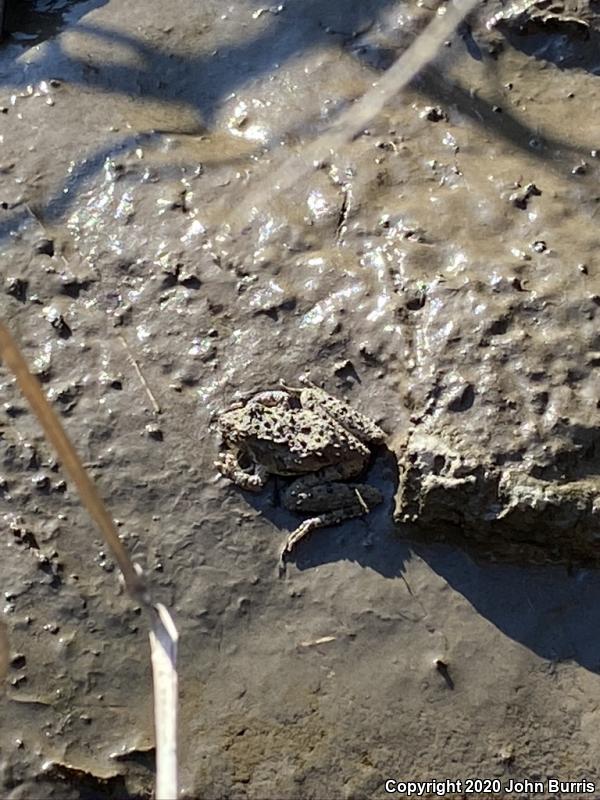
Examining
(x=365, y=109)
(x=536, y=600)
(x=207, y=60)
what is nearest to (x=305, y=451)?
(x=536, y=600)

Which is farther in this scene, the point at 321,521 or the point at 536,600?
the point at 321,521

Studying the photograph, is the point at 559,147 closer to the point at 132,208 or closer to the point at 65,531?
the point at 132,208

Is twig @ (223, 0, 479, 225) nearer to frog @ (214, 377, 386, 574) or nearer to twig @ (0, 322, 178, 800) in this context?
frog @ (214, 377, 386, 574)

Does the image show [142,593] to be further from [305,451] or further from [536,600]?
[536,600]

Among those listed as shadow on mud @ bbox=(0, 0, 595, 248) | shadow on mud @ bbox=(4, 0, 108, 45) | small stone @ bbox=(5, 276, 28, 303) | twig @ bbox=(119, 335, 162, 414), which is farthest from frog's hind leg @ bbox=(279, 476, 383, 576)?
shadow on mud @ bbox=(4, 0, 108, 45)

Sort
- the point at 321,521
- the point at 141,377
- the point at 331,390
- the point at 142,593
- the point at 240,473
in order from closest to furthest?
the point at 142,593
the point at 321,521
the point at 240,473
the point at 331,390
the point at 141,377

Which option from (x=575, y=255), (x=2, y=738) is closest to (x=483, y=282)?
(x=575, y=255)

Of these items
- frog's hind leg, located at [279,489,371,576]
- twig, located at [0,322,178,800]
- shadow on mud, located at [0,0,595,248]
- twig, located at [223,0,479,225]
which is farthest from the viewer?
shadow on mud, located at [0,0,595,248]

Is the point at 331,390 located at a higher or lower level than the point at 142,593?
Answer: lower
